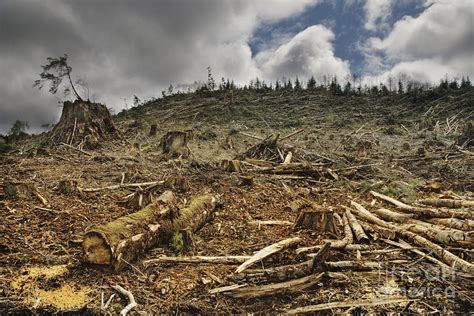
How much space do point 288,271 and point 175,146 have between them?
8.71 m

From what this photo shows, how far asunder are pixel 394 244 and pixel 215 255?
229cm

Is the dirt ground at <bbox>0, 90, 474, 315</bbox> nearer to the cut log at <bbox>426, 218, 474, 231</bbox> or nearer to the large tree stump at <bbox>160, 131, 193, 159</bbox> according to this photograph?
the large tree stump at <bbox>160, 131, 193, 159</bbox>

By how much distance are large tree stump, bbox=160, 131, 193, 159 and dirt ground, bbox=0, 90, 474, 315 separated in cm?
46

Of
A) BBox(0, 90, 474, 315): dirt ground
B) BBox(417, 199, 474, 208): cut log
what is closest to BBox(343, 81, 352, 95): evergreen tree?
BBox(0, 90, 474, 315): dirt ground

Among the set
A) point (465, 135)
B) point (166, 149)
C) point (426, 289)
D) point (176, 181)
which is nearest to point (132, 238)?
point (426, 289)

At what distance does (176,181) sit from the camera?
7.45 meters

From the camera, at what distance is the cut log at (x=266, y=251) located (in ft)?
12.2

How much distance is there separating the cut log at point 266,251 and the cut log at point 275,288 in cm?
33

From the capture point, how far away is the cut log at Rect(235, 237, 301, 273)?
12.2 feet

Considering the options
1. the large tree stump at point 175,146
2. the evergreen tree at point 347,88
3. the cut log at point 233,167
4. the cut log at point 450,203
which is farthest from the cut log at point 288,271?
the evergreen tree at point 347,88

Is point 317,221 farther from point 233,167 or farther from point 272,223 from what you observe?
point 233,167

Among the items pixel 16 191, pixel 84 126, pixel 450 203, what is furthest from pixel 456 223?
pixel 84 126

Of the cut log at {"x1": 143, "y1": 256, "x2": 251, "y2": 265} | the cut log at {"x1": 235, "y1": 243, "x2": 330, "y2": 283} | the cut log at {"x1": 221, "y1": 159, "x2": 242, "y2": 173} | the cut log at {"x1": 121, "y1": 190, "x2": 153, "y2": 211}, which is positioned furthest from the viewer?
the cut log at {"x1": 221, "y1": 159, "x2": 242, "y2": 173}

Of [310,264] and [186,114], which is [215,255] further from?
[186,114]
